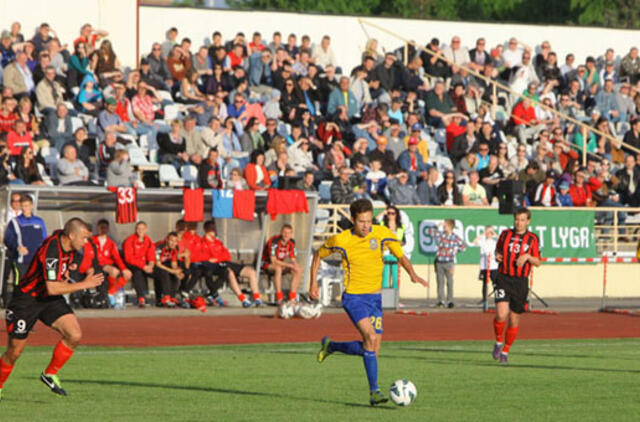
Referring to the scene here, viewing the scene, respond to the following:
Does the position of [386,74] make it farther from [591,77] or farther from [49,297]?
[49,297]

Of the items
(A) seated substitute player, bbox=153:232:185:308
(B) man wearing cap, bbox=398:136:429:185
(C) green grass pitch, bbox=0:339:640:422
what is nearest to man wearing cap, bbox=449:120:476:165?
(B) man wearing cap, bbox=398:136:429:185

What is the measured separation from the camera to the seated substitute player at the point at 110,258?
2405 cm

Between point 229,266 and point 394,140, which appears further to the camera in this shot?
point 394,140

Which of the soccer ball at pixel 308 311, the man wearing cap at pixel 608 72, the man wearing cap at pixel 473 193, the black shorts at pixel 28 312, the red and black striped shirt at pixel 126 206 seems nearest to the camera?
the black shorts at pixel 28 312

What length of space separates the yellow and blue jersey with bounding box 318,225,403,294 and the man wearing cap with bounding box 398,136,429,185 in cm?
1740

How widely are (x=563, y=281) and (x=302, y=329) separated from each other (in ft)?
35.6

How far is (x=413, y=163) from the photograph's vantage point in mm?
29672

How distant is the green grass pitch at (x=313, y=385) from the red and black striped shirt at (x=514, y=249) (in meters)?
1.23

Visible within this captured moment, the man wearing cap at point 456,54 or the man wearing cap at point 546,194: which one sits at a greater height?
the man wearing cap at point 456,54

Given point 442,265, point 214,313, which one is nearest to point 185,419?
point 214,313

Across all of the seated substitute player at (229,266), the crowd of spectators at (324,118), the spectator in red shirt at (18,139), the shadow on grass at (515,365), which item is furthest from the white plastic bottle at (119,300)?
the shadow on grass at (515,365)

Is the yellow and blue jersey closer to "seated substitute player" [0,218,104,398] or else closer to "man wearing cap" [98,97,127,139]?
"seated substitute player" [0,218,104,398]

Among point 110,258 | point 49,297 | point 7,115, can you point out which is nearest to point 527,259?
point 49,297

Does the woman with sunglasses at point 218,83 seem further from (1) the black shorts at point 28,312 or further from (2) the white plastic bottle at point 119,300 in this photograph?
(1) the black shorts at point 28,312
